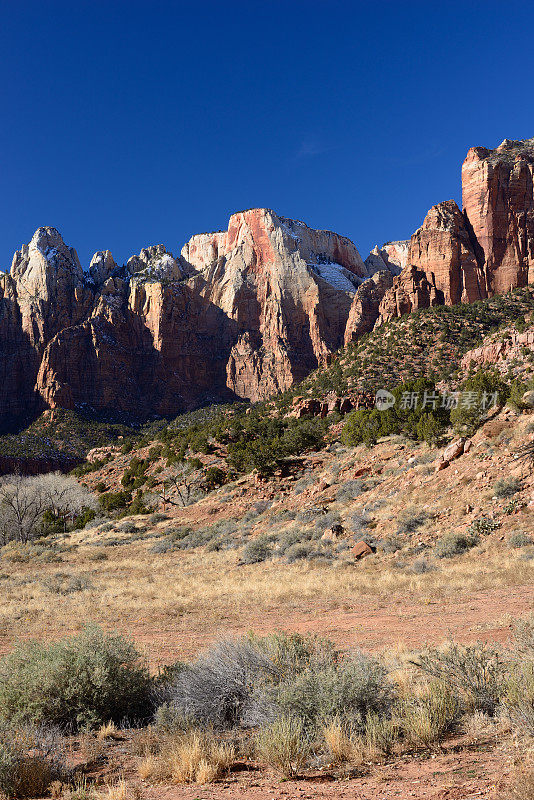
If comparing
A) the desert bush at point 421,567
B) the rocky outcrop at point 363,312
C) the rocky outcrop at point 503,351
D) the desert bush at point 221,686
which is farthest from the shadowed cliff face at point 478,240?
the desert bush at point 221,686

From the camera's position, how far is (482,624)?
295 inches

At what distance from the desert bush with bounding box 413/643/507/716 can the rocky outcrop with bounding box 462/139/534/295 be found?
278 ft

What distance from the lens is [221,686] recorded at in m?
5.43

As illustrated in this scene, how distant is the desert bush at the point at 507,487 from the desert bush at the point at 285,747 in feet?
41.2

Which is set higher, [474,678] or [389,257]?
[389,257]

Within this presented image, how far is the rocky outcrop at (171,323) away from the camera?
347 ft

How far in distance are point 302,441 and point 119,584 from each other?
20.4 metres

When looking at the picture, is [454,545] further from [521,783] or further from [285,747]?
[521,783]

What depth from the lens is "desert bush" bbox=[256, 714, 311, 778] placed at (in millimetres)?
3982

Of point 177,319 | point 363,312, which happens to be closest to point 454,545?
point 363,312

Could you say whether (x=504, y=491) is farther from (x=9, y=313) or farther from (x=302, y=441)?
(x=9, y=313)

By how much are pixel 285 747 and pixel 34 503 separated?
36784mm

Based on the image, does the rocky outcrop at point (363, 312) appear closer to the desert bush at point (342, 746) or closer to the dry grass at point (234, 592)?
the dry grass at point (234, 592)

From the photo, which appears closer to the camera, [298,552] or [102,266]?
[298,552]
